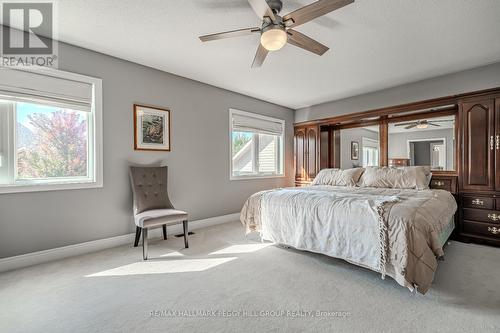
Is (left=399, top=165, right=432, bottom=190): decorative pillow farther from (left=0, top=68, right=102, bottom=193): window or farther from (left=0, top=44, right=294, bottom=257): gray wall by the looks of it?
(left=0, top=68, right=102, bottom=193): window

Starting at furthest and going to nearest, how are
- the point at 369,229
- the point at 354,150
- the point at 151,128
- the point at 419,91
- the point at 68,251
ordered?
the point at 354,150, the point at 419,91, the point at 151,128, the point at 68,251, the point at 369,229

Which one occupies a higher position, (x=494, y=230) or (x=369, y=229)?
(x=369, y=229)

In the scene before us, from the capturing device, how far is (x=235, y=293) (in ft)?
6.56

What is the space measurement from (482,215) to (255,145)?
379cm

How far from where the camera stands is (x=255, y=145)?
514 centimetres

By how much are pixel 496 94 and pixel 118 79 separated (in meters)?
5.13

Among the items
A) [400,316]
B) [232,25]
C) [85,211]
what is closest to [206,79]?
[232,25]

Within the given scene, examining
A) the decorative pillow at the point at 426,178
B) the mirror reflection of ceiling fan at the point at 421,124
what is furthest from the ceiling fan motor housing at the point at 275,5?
the mirror reflection of ceiling fan at the point at 421,124

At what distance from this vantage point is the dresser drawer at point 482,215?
10.4 ft

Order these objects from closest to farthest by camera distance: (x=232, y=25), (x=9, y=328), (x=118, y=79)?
(x=9, y=328) → (x=232, y=25) → (x=118, y=79)

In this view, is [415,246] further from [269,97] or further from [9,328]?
[269,97]

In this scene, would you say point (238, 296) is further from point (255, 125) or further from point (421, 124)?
point (421, 124)

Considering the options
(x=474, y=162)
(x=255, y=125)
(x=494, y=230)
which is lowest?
(x=494, y=230)

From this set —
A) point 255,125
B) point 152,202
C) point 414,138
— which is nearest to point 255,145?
point 255,125
